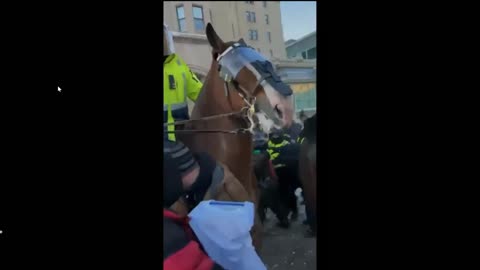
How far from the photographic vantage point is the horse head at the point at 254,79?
1.41 m

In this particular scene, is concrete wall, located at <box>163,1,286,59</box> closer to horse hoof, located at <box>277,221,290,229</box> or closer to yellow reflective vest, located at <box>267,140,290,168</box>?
yellow reflective vest, located at <box>267,140,290,168</box>

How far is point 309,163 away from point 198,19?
2.69ft

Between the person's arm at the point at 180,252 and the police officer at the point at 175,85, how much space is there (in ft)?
1.30

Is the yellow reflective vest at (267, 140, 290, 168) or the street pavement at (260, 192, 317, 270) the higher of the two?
the yellow reflective vest at (267, 140, 290, 168)

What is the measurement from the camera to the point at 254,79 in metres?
1.43

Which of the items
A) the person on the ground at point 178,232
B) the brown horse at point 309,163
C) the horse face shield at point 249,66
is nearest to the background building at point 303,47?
the horse face shield at point 249,66

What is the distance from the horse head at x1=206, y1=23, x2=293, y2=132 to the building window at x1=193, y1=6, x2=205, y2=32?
0.03 metres

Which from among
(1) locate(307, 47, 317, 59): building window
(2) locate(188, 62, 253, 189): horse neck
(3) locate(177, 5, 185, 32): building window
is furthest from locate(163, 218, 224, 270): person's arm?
(1) locate(307, 47, 317, 59): building window

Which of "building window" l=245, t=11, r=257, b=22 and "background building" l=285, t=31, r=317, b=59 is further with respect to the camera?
"building window" l=245, t=11, r=257, b=22

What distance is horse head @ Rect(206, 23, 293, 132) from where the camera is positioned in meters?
1.41
